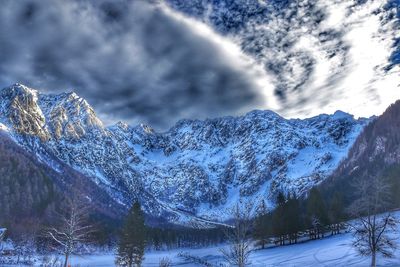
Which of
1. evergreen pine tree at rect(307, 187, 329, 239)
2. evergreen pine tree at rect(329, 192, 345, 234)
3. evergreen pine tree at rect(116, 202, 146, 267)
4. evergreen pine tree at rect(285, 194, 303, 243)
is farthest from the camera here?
evergreen pine tree at rect(329, 192, 345, 234)

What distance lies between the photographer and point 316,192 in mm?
93188

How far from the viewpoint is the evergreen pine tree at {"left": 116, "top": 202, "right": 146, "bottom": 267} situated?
54.7m

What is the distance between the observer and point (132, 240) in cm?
5500

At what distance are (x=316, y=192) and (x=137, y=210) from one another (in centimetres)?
5197

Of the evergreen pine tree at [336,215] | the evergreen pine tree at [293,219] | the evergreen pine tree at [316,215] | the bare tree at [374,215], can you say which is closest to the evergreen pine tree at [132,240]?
the bare tree at [374,215]

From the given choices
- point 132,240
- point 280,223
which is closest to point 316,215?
point 280,223

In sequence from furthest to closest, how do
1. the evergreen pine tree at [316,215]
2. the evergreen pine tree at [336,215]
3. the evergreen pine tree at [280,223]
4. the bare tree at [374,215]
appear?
the evergreen pine tree at [336,215], the evergreen pine tree at [280,223], the evergreen pine tree at [316,215], the bare tree at [374,215]

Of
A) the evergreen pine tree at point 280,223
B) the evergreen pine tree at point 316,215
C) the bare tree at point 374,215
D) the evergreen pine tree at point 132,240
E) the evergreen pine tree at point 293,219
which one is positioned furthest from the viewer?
the evergreen pine tree at point 280,223

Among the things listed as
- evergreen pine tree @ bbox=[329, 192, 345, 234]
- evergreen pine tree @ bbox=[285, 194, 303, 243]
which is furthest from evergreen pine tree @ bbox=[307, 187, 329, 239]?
evergreen pine tree @ bbox=[285, 194, 303, 243]

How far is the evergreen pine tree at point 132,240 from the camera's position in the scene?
54.7m

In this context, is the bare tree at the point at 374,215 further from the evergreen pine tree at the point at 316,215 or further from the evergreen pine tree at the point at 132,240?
the evergreen pine tree at the point at 316,215

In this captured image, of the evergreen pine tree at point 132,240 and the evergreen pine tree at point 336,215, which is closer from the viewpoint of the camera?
the evergreen pine tree at point 132,240

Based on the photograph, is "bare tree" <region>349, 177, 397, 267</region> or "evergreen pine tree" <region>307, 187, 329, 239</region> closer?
"bare tree" <region>349, 177, 397, 267</region>

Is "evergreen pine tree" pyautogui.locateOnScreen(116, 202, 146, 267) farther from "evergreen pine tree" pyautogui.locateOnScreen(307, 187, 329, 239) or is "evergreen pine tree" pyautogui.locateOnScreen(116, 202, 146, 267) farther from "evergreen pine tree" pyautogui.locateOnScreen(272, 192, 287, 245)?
"evergreen pine tree" pyautogui.locateOnScreen(307, 187, 329, 239)
